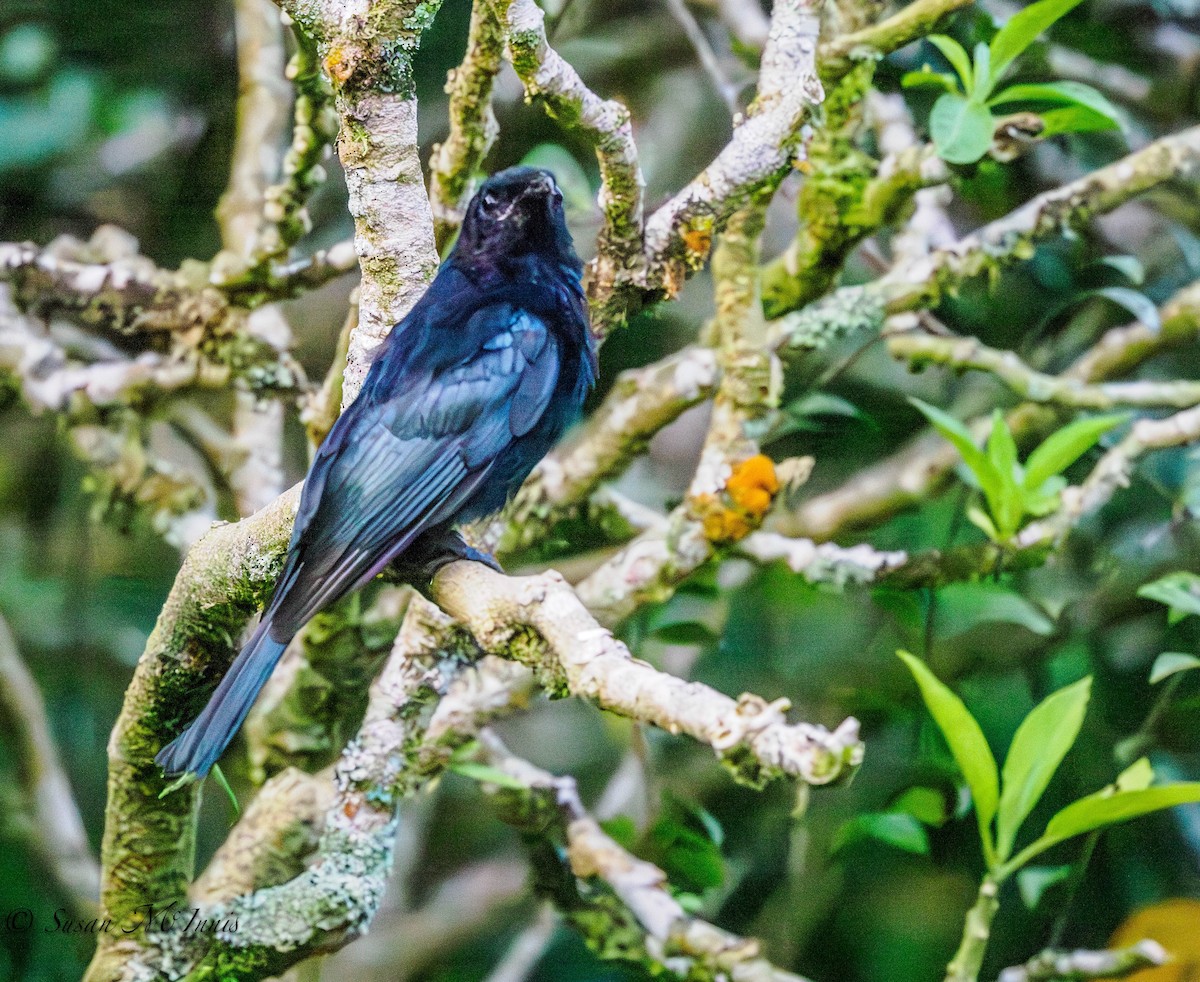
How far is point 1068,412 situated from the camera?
6.21 ft

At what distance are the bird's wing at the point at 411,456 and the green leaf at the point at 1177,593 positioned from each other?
113 cm

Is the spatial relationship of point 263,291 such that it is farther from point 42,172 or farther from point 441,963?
point 441,963

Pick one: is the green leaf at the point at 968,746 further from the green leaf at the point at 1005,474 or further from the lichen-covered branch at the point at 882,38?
the lichen-covered branch at the point at 882,38

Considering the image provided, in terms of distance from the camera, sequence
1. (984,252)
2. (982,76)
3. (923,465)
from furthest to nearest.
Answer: (923,465) → (984,252) → (982,76)

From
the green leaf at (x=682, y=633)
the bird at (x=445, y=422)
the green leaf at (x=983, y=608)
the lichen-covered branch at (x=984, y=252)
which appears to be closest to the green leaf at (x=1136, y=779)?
the green leaf at (x=983, y=608)

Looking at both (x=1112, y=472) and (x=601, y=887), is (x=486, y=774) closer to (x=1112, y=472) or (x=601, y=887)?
(x=601, y=887)

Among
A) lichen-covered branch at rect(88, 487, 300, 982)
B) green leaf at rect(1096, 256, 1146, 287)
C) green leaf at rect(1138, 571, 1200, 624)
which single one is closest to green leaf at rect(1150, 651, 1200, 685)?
green leaf at rect(1138, 571, 1200, 624)

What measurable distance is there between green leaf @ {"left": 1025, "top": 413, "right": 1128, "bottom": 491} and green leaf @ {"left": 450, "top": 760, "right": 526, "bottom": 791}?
956 mm

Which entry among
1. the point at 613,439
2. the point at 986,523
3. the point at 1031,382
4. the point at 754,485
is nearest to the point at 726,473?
the point at 754,485

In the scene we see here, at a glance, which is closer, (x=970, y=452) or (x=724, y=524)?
(x=724, y=524)

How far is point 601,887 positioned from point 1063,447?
105 centimetres

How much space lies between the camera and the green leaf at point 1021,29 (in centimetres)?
158

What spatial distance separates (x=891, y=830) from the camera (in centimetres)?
180

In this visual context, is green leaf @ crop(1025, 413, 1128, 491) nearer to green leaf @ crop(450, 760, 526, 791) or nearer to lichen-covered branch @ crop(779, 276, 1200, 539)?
lichen-covered branch @ crop(779, 276, 1200, 539)
